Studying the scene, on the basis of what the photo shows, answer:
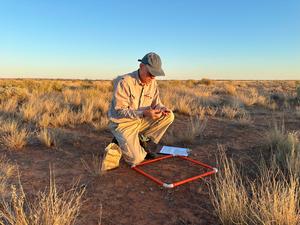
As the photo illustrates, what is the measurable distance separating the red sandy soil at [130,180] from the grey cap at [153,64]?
1.38m

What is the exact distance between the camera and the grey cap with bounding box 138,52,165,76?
13.1 ft

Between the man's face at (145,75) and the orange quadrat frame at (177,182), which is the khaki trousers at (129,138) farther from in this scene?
the man's face at (145,75)

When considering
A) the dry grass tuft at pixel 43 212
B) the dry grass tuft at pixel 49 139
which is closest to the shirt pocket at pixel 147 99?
the dry grass tuft at pixel 49 139

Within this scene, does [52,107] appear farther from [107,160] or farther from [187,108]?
[107,160]

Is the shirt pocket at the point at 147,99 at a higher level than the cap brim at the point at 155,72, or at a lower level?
lower

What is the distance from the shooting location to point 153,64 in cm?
399

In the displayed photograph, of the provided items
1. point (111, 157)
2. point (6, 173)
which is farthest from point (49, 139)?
point (111, 157)

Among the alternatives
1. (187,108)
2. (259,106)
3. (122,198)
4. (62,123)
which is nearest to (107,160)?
(122,198)

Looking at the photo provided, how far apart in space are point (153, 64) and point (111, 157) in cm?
140

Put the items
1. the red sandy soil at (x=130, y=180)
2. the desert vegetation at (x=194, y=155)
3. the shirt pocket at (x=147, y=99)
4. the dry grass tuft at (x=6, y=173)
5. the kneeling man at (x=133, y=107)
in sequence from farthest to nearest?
the shirt pocket at (x=147, y=99) < the kneeling man at (x=133, y=107) < the dry grass tuft at (x=6, y=173) < the red sandy soil at (x=130, y=180) < the desert vegetation at (x=194, y=155)

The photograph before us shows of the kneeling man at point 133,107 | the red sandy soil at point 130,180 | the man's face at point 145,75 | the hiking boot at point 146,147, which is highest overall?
the man's face at point 145,75

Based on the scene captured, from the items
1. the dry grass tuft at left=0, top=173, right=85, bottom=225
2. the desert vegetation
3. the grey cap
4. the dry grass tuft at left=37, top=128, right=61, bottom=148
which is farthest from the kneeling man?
the dry grass tuft at left=37, top=128, right=61, bottom=148

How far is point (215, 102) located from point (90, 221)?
9.14m

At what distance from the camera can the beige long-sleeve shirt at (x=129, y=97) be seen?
4.20 metres
